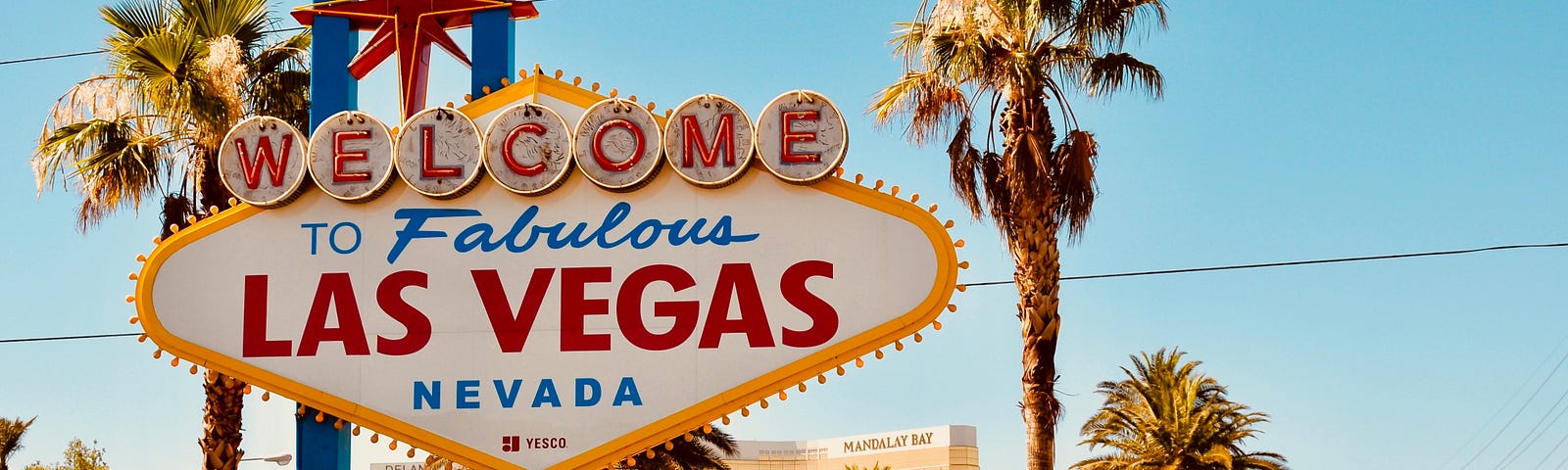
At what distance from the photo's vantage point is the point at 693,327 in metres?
16.1

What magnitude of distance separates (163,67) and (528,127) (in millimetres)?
6726

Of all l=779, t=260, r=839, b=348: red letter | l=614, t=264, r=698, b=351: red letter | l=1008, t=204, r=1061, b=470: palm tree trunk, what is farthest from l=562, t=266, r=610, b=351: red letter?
l=1008, t=204, r=1061, b=470: palm tree trunk

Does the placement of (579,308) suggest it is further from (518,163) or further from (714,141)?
(714,141)

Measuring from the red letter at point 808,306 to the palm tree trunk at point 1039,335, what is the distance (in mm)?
3786

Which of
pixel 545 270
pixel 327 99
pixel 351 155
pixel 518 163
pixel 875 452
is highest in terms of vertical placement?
pixel 327 99

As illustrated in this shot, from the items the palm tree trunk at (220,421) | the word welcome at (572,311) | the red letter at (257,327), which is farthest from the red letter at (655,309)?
the palm tree trunk at (220,421)

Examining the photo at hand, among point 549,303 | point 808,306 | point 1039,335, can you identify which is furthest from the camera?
point 1039,335

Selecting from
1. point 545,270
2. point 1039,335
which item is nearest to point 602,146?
point 545,270

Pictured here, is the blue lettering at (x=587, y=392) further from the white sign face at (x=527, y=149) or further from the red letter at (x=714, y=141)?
the red letter at (x=714, y=141)

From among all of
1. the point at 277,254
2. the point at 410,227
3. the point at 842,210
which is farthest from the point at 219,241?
the point at 842,210

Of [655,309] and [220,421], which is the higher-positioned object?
[655,309]

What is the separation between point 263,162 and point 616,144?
11.3 ft

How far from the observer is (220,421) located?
67.5 feet

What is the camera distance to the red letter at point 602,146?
16359 mm
